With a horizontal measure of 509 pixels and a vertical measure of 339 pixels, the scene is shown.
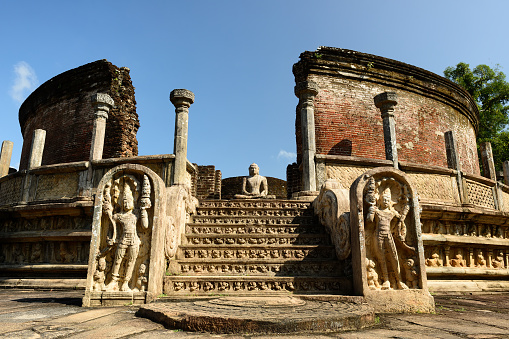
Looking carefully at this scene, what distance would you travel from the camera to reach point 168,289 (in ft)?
14.4

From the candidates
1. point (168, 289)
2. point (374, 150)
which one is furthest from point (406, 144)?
point (168, 289)

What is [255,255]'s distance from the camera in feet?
17.2

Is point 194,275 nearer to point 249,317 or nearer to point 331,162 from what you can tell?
point 249,317

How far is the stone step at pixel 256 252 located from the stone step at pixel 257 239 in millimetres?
276

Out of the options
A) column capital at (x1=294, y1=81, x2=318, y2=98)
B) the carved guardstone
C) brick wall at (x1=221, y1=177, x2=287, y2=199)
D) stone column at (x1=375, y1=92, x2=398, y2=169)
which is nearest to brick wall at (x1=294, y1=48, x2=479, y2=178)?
stone column at (x1=375, y1=92, x2=398, y2=169)

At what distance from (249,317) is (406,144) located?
458 inches

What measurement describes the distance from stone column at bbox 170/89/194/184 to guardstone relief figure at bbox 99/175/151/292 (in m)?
2.81

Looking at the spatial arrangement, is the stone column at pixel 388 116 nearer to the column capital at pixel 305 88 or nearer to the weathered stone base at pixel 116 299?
the column capital at pixel 305 88

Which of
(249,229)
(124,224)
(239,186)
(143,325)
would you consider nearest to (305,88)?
(249,229)

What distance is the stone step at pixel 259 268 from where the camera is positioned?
15.8 feet

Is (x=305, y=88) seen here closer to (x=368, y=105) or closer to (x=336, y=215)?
(x=336, y=215)

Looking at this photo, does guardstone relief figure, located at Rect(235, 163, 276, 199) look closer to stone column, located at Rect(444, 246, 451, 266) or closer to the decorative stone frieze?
the decorative stone frieze

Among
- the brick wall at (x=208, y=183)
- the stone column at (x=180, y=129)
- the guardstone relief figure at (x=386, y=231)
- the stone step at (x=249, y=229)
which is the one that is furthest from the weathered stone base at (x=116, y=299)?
the brick wall at (x=208, y=183)

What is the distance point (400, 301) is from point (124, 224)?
326cm
